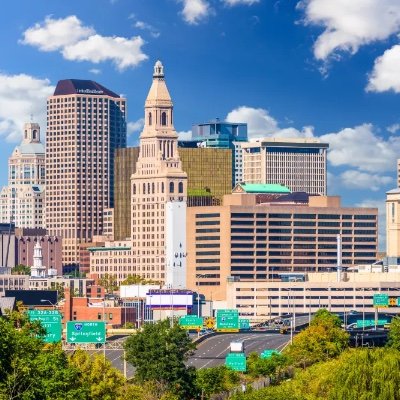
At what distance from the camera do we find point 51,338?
191375mm

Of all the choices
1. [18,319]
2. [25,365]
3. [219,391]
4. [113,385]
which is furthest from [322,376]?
[25,365]

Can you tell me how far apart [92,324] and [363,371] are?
4474cm

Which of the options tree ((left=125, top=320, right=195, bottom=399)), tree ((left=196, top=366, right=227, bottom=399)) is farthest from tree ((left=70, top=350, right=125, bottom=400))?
tree ((left=196, top=366, right=227, bottom=399))

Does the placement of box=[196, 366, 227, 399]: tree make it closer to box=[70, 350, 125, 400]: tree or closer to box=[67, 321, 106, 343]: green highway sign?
box=[67, 321, 106, 343]: green highway sign

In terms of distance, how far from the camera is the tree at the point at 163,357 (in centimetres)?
17900

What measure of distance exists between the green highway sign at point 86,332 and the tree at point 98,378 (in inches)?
717

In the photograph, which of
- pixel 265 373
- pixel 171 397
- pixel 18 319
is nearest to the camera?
pixel 18 319

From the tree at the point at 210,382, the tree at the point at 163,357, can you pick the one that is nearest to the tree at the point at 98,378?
the tree at the point at 163,357

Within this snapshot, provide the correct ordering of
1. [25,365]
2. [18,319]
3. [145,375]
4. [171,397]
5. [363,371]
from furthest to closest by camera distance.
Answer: [145,375], [171,397], [363,371], [18,319], [25,365]

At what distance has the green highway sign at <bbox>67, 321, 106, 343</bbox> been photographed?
606ft

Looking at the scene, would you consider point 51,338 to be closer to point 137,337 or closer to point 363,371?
point 137,337

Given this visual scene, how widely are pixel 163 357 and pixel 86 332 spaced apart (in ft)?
30.9

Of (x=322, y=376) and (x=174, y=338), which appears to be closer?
(x=322, y=376)

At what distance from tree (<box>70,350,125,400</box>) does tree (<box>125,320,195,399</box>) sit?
558 inches
